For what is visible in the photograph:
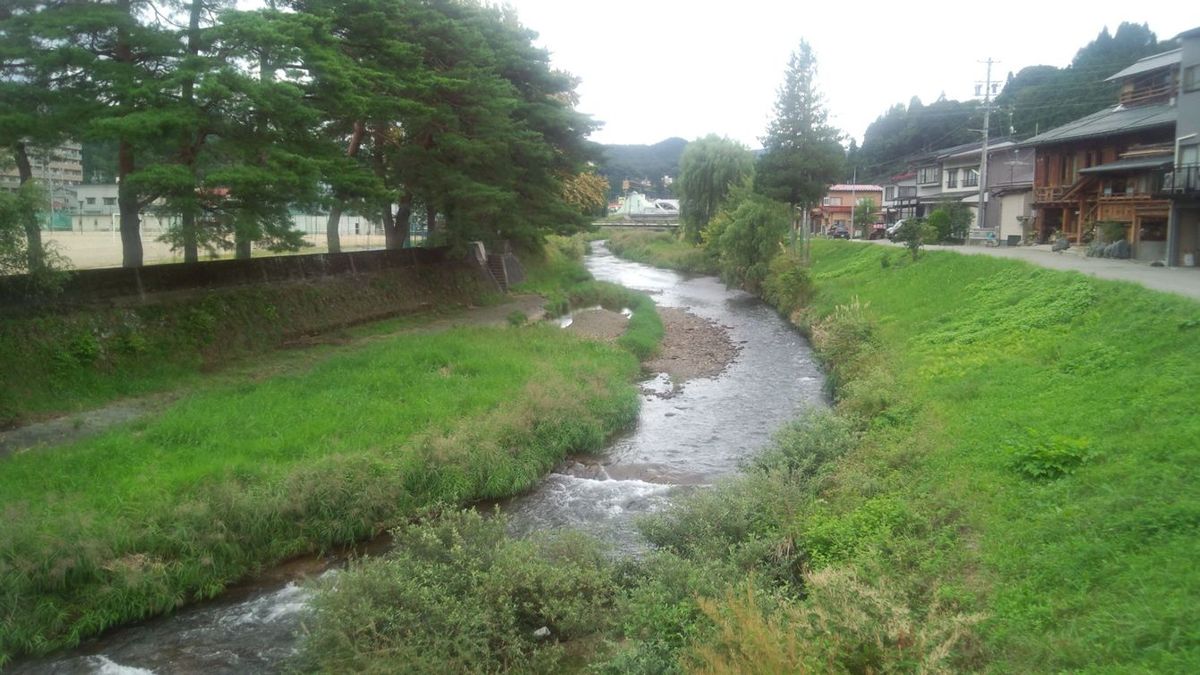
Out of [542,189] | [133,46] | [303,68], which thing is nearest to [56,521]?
[133,46]

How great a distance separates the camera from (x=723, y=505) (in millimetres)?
10188

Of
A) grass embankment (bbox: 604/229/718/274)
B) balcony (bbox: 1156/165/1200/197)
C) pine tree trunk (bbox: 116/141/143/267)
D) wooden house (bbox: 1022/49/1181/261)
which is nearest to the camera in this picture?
pine tree trunk (bbox: 116/141/143/267)

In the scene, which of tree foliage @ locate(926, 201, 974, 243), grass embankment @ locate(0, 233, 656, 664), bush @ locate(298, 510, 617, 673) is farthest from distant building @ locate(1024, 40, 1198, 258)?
bush @ locate(298, 510, 617, 673)

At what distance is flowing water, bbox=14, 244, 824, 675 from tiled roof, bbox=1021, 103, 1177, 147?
17159 millimetres

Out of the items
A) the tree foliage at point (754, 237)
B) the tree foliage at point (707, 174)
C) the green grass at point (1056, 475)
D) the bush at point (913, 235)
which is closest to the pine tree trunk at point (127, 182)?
the green grass at point (1056, 475)

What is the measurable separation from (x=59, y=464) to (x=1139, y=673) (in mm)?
12663

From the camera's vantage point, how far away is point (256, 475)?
11523 millimetres

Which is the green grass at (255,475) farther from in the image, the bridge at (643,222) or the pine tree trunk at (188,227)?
the bridge at (643,222)

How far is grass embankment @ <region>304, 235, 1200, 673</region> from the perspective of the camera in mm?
6242

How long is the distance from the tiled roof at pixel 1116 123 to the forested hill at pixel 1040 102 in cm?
1187

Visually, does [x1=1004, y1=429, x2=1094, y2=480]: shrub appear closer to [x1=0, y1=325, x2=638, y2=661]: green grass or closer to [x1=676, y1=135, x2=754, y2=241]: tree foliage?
[x1=0, y1=325, x2=638, y2=661]: green grass

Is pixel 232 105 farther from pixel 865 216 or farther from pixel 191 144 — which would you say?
pixel 865 216

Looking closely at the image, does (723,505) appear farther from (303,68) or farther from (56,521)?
(303,68)

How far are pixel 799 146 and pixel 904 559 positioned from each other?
39.0 m
